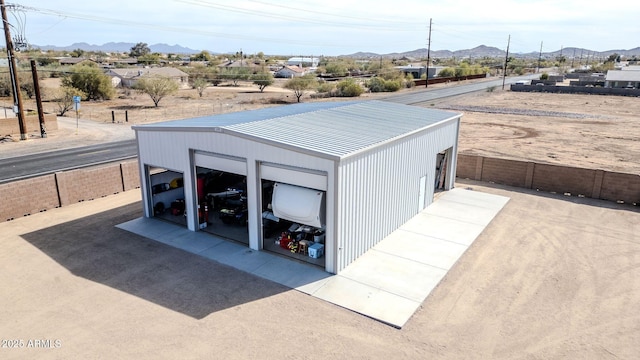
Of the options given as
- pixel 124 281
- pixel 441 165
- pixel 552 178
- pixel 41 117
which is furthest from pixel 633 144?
Result: pixel 41 117

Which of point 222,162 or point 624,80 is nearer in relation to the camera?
point 222,162

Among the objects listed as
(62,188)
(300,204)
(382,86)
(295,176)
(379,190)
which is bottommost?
(62,188)

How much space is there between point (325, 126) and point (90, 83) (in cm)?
5294

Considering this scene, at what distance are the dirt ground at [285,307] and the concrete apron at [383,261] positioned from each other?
380mm

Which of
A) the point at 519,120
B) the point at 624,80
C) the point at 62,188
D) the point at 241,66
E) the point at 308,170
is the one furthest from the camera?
the point at 241,66

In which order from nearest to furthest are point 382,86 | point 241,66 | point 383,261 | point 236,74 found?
point 383,261 < point 382,86 < point 236,74 < point 241,66

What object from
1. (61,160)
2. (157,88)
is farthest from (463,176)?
(157,88)

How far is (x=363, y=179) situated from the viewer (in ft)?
45.3

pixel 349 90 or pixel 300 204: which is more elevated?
pixel 349 90

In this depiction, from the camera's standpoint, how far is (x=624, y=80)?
2911 inches

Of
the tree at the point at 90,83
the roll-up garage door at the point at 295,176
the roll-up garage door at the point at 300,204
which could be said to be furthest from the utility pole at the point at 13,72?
the roll-up garage door at the point at 300,204

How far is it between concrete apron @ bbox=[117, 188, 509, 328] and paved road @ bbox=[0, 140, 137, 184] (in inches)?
448

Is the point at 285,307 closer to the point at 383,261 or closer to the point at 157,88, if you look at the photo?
the point at 383,261

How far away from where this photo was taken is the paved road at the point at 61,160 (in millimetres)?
24641
